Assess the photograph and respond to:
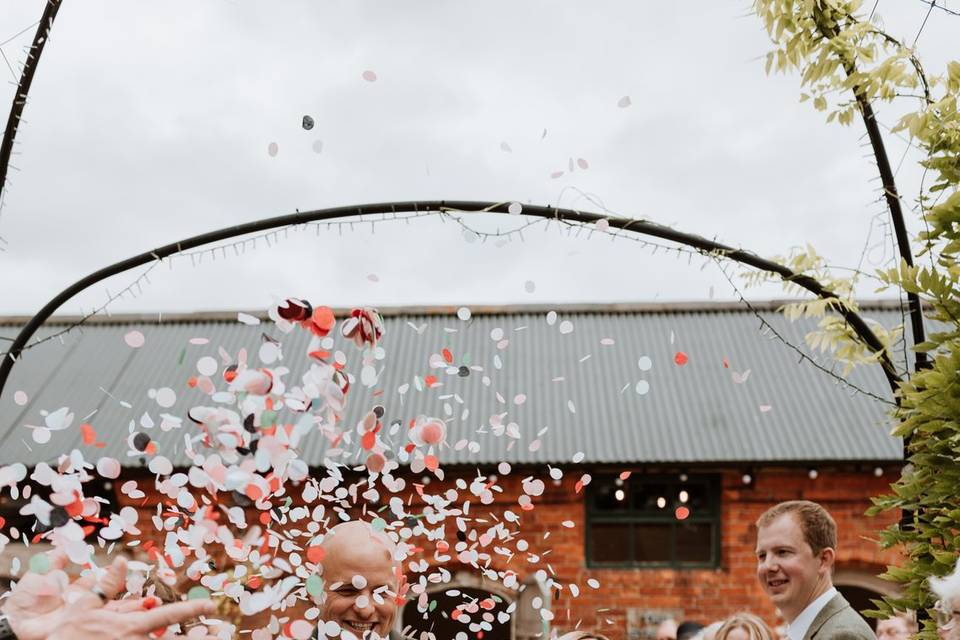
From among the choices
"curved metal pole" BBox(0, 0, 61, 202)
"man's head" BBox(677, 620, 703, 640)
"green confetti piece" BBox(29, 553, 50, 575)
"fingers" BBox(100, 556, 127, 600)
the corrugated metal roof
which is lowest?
"man's head" BBox(677, 620, 703, 640)

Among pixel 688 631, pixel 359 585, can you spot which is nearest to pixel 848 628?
pixel 359 585

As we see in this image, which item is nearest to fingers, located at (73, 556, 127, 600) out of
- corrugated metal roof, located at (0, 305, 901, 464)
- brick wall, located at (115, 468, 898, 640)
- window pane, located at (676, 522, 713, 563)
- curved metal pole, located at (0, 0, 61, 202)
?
curved metal pole, located at (0, 0, 61, 202)

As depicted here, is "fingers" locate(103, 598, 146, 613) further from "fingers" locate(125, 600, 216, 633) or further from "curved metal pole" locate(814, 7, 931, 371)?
"curved metal pole" locate(814, 7, 931, 371)

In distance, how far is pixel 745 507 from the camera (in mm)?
10430

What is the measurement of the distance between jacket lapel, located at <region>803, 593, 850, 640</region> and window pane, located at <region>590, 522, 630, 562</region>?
7339 mm

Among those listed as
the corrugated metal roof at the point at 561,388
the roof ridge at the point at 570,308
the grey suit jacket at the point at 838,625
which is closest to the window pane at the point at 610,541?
the corrugated metal roof at the point at 561,388

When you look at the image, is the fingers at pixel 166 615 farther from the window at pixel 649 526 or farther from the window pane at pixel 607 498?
the window pane at pixel 607 498

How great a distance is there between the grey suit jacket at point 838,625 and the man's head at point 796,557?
73 millimetres

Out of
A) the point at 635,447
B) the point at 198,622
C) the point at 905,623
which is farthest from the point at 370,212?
the point at 635,447

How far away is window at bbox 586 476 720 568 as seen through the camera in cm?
1045

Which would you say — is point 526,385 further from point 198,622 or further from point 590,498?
point 198,622

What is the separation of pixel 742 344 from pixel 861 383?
5.77 ft

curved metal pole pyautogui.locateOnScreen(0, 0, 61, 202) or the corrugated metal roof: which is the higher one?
the corrugated metal roof

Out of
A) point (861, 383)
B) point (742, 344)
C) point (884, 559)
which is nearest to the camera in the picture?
point (884, 559)
